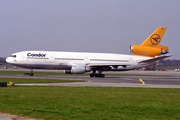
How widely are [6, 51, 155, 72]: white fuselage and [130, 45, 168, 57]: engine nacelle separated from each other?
34.8 inches

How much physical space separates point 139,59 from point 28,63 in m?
19.0

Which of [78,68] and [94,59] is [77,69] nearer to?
[78,68]

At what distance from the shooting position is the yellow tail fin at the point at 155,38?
158 feet

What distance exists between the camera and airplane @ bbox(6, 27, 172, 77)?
44312mm

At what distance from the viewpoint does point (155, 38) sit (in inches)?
1891

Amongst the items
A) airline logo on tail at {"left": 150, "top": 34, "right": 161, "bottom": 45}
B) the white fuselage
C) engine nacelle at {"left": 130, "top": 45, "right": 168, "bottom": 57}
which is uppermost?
airline logo on tail at {"left": 150, "top": 34, "right": 161, "bottom": 45}

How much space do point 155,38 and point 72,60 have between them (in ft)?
49.1

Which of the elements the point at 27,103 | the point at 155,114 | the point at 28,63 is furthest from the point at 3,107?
the point at 28,63

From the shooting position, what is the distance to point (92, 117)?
9.97 meters

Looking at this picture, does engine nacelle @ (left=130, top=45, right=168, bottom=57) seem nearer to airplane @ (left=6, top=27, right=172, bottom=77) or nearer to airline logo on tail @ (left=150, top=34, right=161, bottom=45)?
airplane @ (left=6, top=27, right=172, bottom=77)

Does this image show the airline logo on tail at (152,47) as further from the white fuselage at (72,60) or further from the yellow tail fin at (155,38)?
the white fuselage at (72,60)

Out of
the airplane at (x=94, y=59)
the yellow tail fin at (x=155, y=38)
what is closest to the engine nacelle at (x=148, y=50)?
the airplane at (x=94, y=59)

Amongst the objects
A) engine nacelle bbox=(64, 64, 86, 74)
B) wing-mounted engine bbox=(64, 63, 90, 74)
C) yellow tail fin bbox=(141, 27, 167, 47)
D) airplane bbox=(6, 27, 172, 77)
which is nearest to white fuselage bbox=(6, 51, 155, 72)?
airplane bbox=(6, 27, 172, 77)

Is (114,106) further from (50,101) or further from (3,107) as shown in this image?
(3,107)
